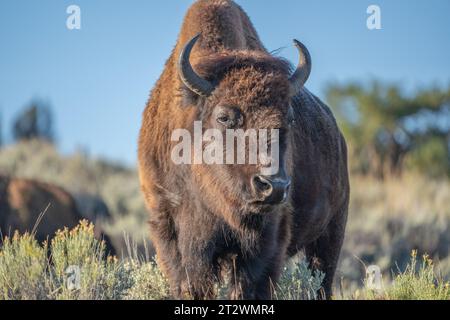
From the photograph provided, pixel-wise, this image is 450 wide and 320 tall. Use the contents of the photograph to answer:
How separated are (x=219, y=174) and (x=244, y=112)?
1.82ft

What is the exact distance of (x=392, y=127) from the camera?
29.3 meters

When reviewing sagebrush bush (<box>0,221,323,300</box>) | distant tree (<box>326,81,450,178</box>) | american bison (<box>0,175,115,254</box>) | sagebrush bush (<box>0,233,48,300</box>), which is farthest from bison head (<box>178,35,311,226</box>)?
distant tree (<box>326,81,450,178</box>)

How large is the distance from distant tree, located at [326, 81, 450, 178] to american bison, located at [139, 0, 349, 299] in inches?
740

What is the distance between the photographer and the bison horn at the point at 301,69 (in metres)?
6.38

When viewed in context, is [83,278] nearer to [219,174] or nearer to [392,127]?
[219,174]

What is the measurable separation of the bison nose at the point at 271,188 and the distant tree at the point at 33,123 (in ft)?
96.2

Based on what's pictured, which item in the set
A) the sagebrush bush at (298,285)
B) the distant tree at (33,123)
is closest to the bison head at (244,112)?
the sagebrush bush at (298,285)

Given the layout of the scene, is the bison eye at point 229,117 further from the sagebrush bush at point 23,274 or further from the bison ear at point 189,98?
the sagebrush bush at point 23,274

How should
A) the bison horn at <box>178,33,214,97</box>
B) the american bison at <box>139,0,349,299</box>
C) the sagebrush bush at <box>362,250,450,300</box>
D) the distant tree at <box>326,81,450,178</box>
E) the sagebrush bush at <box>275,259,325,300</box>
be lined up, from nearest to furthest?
the american bison at <box>139,0,349,299</box>
the bison horn at <box>178,33,214,97</box>
the sagebrush bush at <box>362,250,450,300</box>
the sagebrush bush at <box>275,259,325,300</box>
the distant tree at <box>326,81,450,178</box>

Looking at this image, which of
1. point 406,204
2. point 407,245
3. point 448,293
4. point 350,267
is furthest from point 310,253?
point 406,204

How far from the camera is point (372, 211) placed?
63.7 ft

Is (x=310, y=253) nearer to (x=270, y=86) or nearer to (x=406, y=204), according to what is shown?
(x=270, y=86)

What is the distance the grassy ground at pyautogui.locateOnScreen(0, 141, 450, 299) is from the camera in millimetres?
16203

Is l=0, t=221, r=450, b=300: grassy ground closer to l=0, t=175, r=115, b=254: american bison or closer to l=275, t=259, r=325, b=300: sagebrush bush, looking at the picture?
l=275, t=259, r=325, b=300: sagebrush bush
